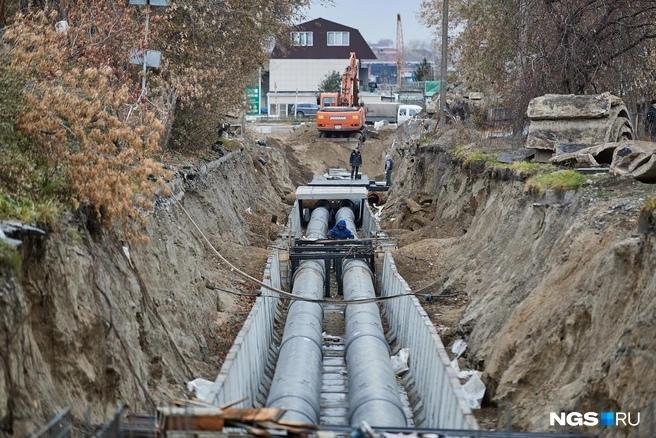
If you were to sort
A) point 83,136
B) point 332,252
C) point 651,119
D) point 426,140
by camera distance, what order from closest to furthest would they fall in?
point 83,136 → point 332,252 → point 651,119 → point 426,140

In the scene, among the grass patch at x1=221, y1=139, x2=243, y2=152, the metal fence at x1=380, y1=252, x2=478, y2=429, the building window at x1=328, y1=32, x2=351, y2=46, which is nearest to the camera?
the metal fence at x1=380, y1=252, x2=478, y2=429

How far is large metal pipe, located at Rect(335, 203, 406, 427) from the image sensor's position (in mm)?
14508

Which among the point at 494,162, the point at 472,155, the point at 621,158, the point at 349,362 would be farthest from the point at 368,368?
the point at 472,155

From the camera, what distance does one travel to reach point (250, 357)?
55.2 ft

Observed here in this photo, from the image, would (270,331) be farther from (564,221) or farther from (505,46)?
(505,46)

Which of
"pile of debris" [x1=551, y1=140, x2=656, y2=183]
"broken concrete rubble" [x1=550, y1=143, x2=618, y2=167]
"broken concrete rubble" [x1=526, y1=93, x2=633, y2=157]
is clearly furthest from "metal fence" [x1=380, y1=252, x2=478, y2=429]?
"broken concrete rubble" [x1=526, y1=93, x2=633, y2=157]

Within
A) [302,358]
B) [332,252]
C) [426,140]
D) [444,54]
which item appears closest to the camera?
[302,358]

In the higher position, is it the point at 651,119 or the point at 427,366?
the point at 651,119

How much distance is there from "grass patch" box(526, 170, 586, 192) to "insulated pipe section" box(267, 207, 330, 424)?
5.06 meters

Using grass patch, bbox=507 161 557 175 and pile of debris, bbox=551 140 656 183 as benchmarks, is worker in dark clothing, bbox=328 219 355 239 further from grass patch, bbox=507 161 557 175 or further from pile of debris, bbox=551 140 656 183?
pile of debris, bbox=551 140 656 183

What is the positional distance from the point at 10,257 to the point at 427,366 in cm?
804

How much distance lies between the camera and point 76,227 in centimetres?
1330

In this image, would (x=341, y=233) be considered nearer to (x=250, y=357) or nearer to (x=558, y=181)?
(x=558, y=181)

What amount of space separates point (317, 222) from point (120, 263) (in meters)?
18.5
